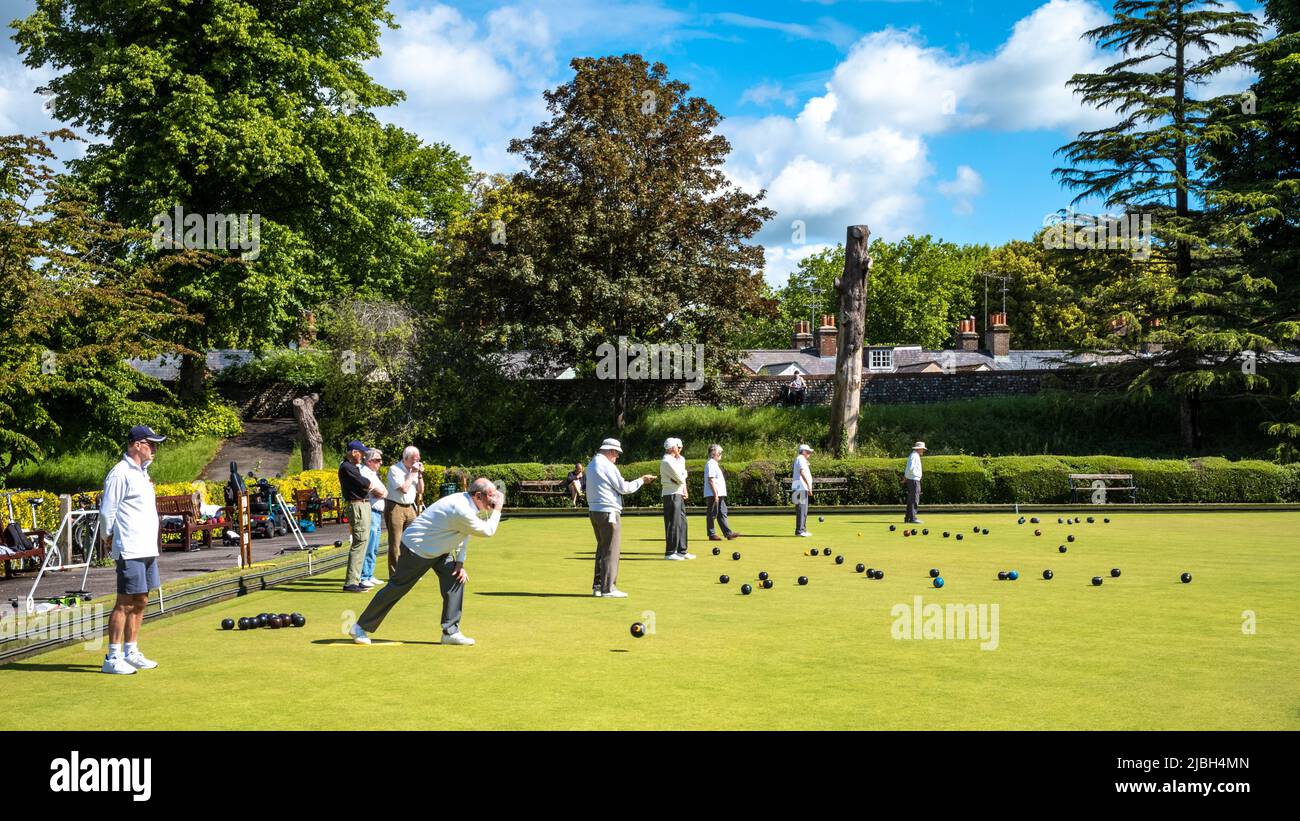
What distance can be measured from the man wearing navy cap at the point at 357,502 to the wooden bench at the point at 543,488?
16244 mm

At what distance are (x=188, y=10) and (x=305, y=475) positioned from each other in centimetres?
1746

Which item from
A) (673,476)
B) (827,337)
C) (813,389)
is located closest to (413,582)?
(673,476)

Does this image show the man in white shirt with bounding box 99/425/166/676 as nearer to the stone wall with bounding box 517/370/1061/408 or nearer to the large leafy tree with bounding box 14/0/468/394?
the large leafy tree with bounding box 14/0/468/394

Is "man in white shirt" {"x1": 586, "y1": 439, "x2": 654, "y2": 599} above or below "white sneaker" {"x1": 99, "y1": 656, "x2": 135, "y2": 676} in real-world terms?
above

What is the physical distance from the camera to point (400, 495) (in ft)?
43.9

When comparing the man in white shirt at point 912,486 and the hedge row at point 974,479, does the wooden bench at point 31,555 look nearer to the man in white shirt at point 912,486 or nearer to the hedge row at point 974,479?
the hedge row at point 974,479

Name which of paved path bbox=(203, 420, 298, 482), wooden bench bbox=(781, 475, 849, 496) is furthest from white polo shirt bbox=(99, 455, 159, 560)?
paved path bbox=(203, 420, 298, 482)

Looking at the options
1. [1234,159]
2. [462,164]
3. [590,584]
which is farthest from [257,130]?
[1234,159]

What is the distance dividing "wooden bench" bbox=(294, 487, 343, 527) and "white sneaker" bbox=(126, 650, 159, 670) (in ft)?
52.6

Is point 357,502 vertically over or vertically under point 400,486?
under

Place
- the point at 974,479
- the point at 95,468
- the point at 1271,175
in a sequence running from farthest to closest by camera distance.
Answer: the point at 1271,175 < the point at 95,468 < the point at 974,479

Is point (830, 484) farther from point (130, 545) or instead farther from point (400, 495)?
point (130, 545)

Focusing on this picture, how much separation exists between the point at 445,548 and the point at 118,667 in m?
2.85

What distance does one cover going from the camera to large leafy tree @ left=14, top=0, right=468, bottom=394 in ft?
108
